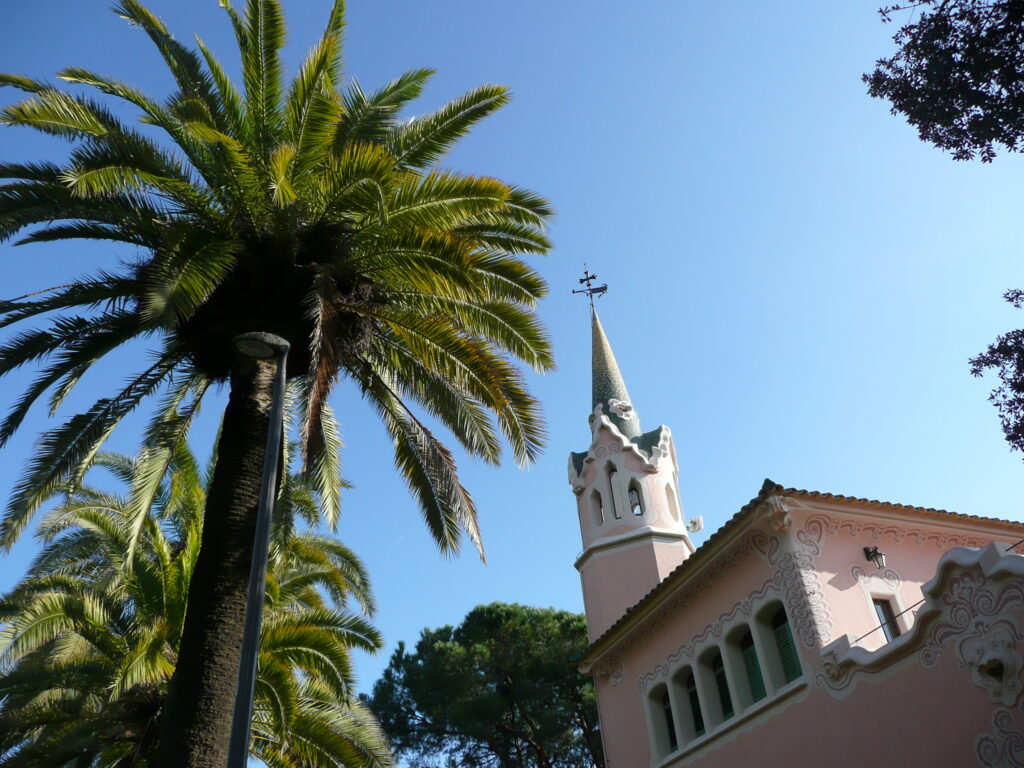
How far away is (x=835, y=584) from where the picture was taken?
14344 millimetres

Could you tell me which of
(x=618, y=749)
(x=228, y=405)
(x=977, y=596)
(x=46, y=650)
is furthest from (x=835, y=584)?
(x=46, y=650)

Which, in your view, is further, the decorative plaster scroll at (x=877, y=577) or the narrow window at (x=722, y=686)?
the narrow window at (x=722, y=686)

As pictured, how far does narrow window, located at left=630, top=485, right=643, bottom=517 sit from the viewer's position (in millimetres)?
24109

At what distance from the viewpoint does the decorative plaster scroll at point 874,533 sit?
14.6m

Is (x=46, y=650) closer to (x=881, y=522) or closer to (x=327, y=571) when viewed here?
(x=327, y=571)

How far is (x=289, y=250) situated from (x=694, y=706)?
475 inches

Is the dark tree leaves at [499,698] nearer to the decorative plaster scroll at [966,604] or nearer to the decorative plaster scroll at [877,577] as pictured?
the decorative plaster scroll at [877,577]

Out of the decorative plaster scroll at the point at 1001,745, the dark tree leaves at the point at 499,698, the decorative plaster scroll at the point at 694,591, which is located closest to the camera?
the decorative plaster scroll at the point at 1001,745

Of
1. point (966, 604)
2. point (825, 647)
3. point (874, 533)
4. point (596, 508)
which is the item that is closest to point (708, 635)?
point (825, 647)

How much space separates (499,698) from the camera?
1351 inches

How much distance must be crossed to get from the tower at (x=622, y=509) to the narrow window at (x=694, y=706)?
488 cm

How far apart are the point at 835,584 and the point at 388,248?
9.16 m

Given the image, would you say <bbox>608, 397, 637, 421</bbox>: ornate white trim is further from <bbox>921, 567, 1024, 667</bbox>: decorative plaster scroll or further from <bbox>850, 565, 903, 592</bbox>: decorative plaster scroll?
<bbox>921, 567, 1024, 667</bbox>: decorative plaster scroll

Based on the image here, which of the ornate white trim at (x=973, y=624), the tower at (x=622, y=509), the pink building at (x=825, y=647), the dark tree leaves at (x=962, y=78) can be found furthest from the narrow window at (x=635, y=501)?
the dark tree leaves at (x=962, y=78)
